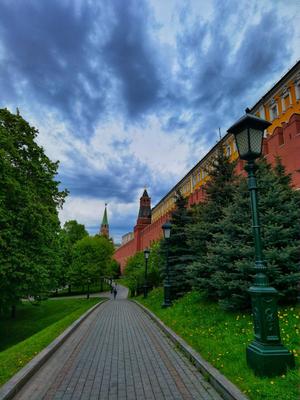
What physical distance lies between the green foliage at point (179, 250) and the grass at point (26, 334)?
5543 mm

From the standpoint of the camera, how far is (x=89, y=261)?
1709 inches

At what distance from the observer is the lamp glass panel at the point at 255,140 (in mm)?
5719

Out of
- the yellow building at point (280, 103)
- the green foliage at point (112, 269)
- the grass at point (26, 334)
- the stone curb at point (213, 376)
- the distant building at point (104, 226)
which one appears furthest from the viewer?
the distant building at point (104, 226)

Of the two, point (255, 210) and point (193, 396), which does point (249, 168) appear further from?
point (193, 396)

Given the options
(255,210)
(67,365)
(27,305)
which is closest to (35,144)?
(67,365)

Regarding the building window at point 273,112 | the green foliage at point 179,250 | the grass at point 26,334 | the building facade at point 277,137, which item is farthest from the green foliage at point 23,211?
the building window at point 273,112

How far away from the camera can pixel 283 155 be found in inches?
720

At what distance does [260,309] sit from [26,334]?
16505 mm

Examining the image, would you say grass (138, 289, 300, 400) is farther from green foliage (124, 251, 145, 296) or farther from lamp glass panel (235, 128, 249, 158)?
green foliage (124, 251, 145, 296)

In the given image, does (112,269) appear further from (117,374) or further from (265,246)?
(117,374)

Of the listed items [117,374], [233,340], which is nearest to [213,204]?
[233,340]

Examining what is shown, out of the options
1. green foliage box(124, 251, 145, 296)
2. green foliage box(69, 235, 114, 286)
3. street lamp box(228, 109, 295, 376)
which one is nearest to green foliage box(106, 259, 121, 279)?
green foliage box(69, 235, 114, 286)

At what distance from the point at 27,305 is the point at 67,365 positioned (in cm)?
2495

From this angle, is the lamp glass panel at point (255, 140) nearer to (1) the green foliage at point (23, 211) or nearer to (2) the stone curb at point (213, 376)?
(2) the stone curb at point (213, 376)
